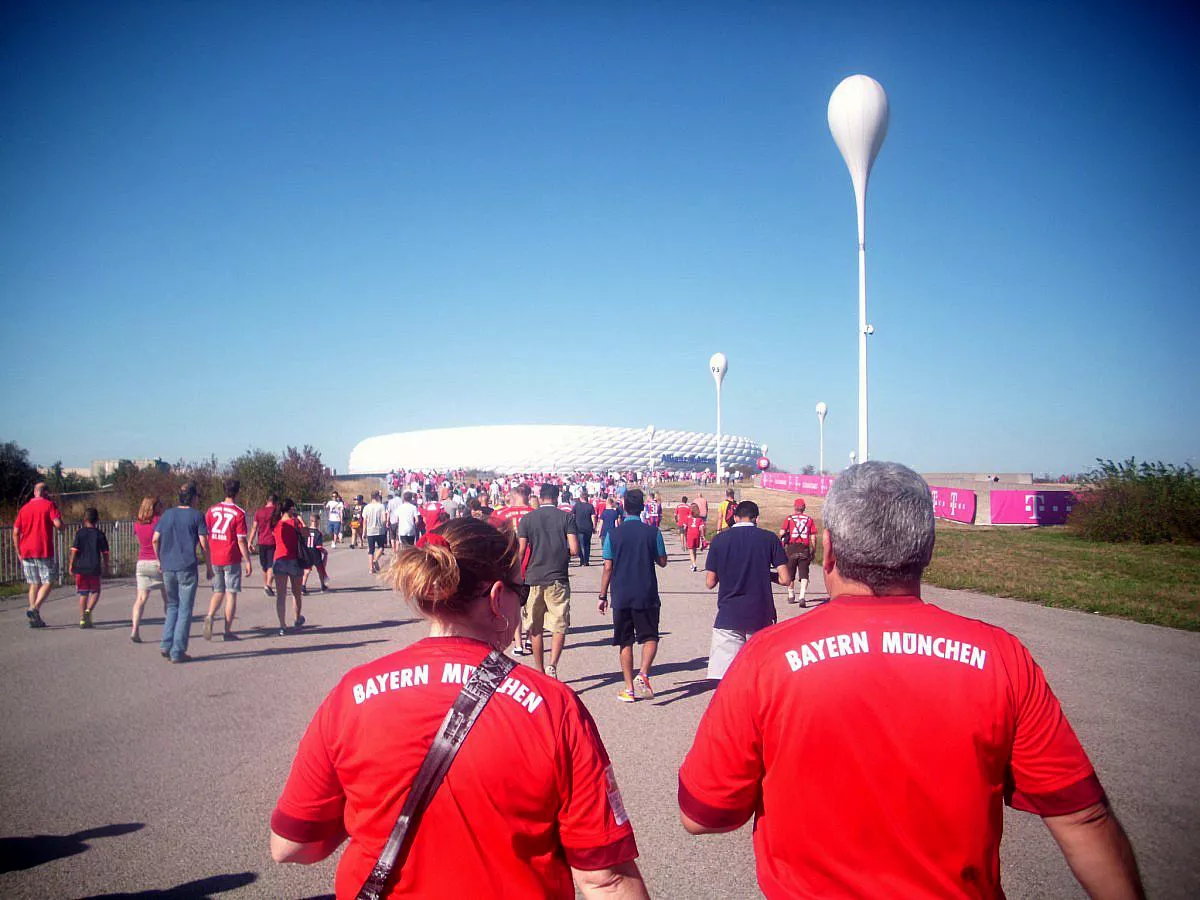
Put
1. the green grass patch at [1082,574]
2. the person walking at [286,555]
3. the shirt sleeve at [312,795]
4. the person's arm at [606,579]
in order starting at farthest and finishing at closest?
the green grass patch at [1082,574] < the person walking at [286,555] < the person's arm at [606,579] < the shirt sleeve at [312,795]

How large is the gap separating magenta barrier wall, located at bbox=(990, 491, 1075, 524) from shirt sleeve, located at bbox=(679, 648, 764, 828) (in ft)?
104

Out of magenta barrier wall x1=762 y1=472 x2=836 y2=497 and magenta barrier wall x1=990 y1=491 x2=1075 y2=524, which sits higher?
magenta barrier wall x1=762 y1=472 x2=836 y2=497

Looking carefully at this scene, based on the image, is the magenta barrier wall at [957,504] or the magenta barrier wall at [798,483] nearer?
the magenta barrier wall at [957,504]

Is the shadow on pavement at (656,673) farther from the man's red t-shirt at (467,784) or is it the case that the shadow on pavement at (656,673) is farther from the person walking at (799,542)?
the man's red t-shirt at (467,784)

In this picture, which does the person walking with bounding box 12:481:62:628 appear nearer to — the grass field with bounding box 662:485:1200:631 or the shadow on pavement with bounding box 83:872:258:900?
the shadow on pavement with bounding box 83:872:258:900

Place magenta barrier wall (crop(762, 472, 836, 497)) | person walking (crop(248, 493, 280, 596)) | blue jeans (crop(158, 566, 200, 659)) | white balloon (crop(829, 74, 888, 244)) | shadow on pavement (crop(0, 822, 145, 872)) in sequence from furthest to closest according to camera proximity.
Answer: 1. magenta barrier wall (crop(762, 472, 836, 497))
2. white balloon (crop(829, 74, 888, 244))
3. person walking (crop(248, 493, 280, 596))
4. blue jeans (crop(158, 566, 200, 659))
5. shadow on pavement (crop(0, 822, 145, 872))

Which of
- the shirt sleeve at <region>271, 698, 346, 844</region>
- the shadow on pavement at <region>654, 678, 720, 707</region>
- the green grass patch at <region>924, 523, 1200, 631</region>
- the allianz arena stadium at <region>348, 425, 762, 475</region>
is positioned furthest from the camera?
the allianz arena stadium at <region>348, 425, 762, 475</region>

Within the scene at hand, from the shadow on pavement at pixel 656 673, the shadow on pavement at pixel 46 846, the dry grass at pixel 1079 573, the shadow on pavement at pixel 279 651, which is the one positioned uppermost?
the dry grass at pixel 1079 573

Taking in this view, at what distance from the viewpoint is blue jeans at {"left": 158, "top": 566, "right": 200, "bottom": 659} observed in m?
8.59

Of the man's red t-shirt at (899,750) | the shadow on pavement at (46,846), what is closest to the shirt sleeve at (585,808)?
the man's red t-shirt at (899,750)

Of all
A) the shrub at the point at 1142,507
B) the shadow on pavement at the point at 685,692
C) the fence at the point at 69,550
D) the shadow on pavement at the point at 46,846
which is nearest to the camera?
the shadow on pavement at the point at 46,846

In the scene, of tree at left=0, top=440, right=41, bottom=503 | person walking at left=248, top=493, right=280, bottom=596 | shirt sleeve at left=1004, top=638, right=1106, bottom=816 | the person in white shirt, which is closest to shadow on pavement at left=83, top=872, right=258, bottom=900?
shirt sleeve at left=1004, top=638, right=1106, bottom=816

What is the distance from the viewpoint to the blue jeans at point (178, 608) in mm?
8586

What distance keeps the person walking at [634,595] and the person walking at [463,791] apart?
529cm
